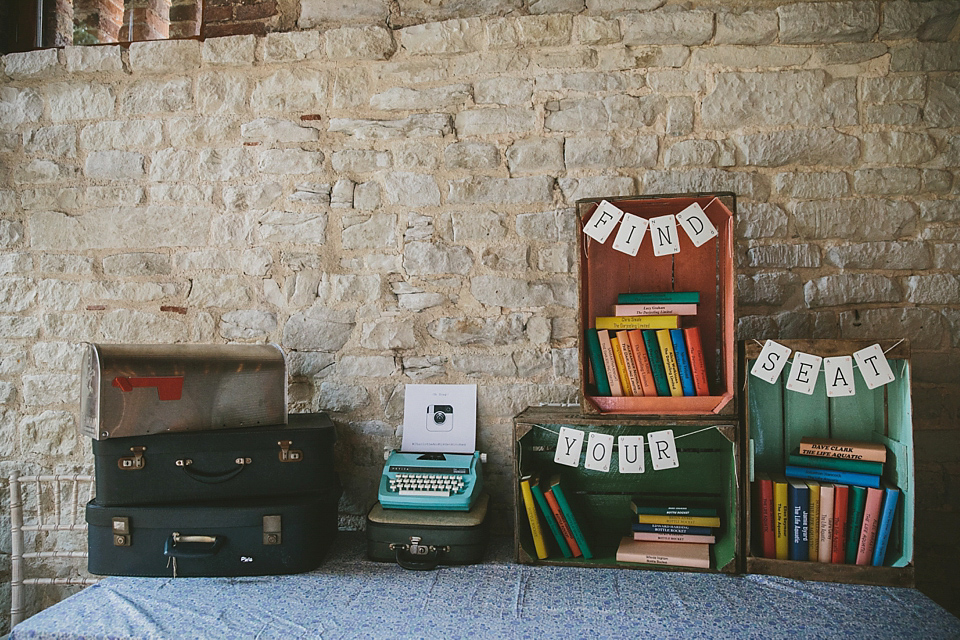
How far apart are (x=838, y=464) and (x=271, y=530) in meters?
1.73

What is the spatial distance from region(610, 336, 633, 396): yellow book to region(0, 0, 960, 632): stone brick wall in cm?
32

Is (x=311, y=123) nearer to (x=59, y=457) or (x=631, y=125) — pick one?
(x=631, y=125)

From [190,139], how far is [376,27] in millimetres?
870

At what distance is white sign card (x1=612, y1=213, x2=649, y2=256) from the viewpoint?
1.90 meters

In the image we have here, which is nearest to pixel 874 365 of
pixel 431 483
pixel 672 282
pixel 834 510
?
pixel 834 510

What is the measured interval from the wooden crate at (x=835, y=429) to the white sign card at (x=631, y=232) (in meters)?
0.45

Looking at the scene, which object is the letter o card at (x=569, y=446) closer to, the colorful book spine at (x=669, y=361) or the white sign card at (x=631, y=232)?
the colorful book spine at (x=669, y=361)

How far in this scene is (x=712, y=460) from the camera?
6.74 feet

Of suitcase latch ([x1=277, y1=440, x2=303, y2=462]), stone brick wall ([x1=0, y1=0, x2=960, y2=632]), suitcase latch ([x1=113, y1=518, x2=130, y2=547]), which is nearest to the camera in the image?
suitcase latch ([x1=113, y1=518, x2=130, y2=547])

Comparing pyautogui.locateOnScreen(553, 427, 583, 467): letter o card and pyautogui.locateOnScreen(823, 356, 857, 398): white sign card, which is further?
pyautogui.locateOnScreen(553, 427, 583, 467): letter o card

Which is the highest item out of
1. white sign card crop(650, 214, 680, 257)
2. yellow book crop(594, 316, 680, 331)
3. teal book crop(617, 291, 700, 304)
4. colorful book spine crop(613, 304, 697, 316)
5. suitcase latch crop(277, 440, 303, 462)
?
white sign card crop(650, 214, 680, 257)

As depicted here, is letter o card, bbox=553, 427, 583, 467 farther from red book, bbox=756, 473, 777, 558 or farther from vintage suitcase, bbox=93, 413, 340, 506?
vintage suitcase, bbox=93, 413, 340, 506

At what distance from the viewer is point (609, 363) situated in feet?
6.31

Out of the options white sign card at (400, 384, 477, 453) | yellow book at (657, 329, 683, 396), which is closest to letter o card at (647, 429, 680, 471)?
yellow book at (657, 329, 683, 396)
